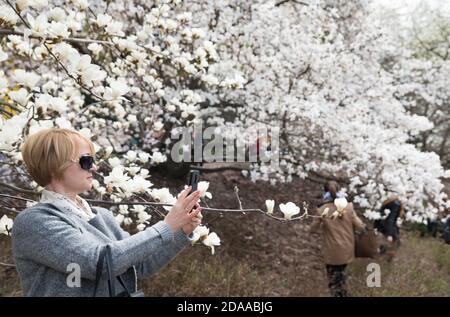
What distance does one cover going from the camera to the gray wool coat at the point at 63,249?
4.47 ft

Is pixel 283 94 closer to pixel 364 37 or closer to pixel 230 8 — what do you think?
pixel 230 8

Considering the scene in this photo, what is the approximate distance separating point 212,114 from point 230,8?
165 centimetres

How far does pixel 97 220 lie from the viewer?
1.58m

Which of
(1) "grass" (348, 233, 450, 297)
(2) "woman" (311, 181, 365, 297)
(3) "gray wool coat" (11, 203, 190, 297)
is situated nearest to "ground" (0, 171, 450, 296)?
(1) "grass" (348, 233, 450, 297)

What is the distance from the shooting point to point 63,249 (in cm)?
136

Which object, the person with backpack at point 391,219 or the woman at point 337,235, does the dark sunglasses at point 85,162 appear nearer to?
the woman at point 337,235

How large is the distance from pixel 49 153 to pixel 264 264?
5.66 metres

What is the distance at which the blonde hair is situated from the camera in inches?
58.2

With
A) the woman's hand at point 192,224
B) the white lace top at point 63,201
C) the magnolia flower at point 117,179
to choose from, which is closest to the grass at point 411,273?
the magnolia flower at point 117,179

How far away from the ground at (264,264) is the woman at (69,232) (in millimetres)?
2816

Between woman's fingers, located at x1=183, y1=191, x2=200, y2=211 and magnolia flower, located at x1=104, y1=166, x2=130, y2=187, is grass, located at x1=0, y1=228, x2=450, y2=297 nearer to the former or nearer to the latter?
magnolia flower, located at x1=104, y1=166, x2=130, y2=187

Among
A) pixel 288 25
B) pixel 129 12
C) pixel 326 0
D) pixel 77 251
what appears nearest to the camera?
pixel 77 251

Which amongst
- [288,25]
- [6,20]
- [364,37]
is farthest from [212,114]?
[6,20]
